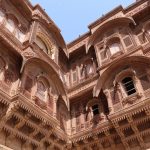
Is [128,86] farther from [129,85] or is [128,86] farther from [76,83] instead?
[76,83]

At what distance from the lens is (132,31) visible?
13805mm

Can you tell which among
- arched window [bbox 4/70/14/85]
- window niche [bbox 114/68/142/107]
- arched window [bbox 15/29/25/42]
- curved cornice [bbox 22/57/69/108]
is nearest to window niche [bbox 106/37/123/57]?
window niche [bbox 114/68/142/107]

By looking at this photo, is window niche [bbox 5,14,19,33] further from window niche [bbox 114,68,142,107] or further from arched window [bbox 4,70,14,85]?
window niche [bbox 114,68,142,107]

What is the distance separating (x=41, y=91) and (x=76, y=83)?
11.0 feet

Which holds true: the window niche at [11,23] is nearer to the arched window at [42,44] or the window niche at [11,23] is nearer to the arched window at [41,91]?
the arched window at [42,44]

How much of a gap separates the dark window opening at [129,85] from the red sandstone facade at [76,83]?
0.05m

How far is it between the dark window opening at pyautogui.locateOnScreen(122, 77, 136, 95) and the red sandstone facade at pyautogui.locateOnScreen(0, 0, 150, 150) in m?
0.05

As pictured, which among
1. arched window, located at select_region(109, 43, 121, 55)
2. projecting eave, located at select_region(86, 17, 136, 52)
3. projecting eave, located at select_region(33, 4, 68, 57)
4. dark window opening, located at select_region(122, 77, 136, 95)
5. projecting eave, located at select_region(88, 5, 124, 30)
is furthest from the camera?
projecting eave, located at select_region(88, 5, 124, 30)

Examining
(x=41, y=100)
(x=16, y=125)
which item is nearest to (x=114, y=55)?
(x=41, y=100)

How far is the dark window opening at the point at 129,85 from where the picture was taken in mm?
11161

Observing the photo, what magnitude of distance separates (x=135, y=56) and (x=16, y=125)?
6582mm

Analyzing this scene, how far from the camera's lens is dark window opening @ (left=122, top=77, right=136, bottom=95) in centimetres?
1116

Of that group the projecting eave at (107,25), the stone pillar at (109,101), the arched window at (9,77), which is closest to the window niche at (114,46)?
the projecting eave at (107,25)

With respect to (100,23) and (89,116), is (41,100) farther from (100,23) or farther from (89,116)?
(100,23)
